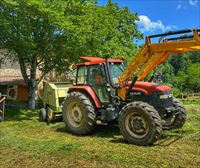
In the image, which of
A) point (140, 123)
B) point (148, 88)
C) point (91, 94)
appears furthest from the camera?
point (91, 94)

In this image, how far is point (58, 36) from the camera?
1892 cm

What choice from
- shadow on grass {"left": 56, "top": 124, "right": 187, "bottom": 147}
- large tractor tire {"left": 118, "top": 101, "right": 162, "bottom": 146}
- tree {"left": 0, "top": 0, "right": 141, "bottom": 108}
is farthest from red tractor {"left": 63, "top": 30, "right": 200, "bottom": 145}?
tree {"left": 0, "top": 0, "right": 141, "bottom": 108}

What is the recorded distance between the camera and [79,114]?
11.5 m

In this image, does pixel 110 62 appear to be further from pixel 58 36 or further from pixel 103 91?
pixel 58 36

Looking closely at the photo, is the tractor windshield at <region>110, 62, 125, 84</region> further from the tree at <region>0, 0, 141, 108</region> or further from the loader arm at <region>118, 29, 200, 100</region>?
the tree at <region>0, 0, 141, 108</region>

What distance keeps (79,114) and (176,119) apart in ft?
10.2

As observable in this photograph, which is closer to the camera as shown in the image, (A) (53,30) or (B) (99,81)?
(B) (99,81)

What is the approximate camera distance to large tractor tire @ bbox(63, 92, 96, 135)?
36.0 feet

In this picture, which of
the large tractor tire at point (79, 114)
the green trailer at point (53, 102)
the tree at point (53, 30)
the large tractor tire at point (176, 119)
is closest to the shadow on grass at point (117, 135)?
the large tractor tire at point (176, 119)

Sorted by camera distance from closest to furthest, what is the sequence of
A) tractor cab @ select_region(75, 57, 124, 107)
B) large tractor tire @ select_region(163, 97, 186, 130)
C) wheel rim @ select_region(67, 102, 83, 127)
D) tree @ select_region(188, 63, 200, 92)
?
tractor cab @ select_region(75, 57, 124, 107), large tractor tire @ select_region(163, 97, 186, 130), wheel rim @ select_region(67, 102, 83, 127), tree @ select_region(188, 63, 200, 92)

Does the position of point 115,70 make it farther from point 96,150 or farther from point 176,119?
point 96,150

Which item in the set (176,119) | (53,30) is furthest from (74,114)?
(53,30)

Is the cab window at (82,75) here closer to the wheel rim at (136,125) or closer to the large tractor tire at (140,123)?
the large tractor tire at (140,123)

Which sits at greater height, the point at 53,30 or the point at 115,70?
the point at 53,30
